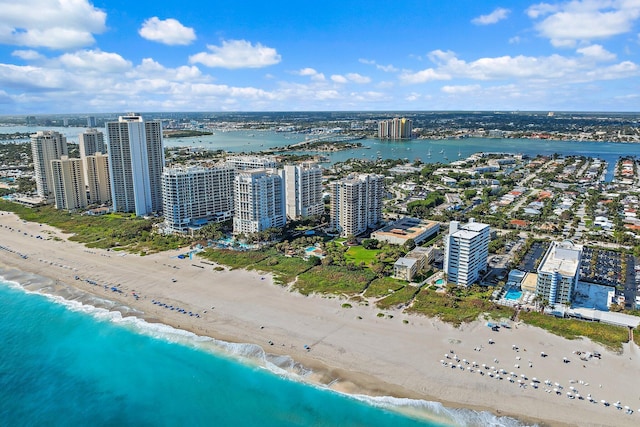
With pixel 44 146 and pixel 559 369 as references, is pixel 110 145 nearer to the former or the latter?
pixel 44 146

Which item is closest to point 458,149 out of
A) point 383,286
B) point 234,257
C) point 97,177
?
point 97,177

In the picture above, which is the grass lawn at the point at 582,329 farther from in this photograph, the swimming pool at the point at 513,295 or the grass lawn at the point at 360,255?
the grass lawn at the point at 360,255

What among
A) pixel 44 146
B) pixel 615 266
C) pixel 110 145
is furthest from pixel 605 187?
pixel 44 146

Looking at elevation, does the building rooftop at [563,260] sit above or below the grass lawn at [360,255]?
above

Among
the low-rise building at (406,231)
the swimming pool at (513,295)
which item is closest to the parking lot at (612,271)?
the swimming pool at (513,295)

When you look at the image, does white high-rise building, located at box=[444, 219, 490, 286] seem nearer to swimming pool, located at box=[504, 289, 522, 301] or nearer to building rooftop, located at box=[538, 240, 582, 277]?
swimming pool, located at box=[504, 289, 522, 301]

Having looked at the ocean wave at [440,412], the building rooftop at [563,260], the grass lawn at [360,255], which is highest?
the building rooftop at [563,260]
